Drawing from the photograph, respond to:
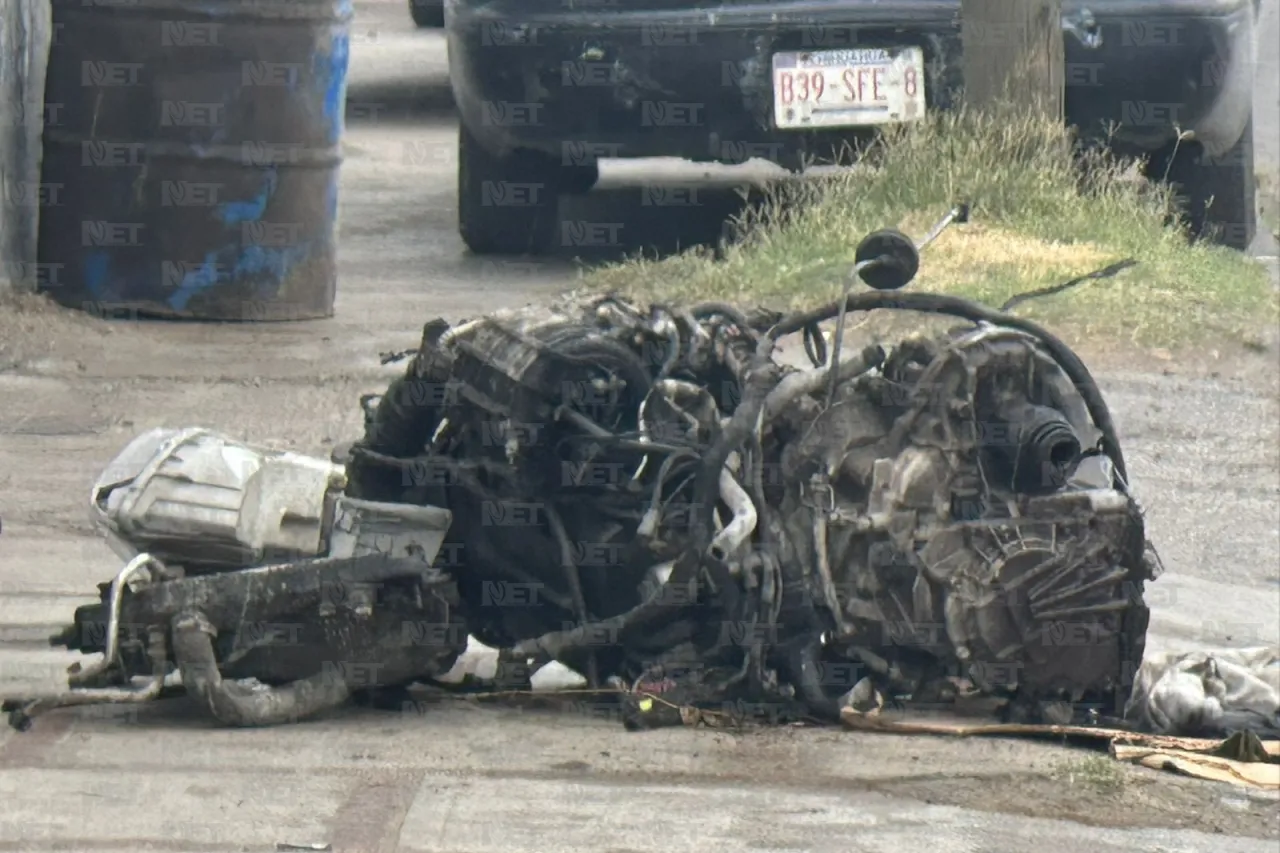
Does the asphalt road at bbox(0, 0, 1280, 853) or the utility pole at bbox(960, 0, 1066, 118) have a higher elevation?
the utility pole at bbox(960, 0, 1066, 118)

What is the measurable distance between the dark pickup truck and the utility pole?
93 millimetres

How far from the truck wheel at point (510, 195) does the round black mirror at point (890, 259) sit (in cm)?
462

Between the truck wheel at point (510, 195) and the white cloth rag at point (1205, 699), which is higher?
the truck wheel at point (510, 195)

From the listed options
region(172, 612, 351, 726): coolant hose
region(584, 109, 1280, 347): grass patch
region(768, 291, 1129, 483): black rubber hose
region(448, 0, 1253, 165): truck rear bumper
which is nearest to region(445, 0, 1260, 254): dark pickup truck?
region(448, 0, 1253, 165): truck rear bumper

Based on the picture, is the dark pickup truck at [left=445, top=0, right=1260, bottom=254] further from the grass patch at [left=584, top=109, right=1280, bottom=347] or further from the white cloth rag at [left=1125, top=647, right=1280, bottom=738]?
the white cloth rag at [left=1125, top=647, right=1280, bottom=738]

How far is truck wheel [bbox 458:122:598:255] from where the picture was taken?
923 centimetres

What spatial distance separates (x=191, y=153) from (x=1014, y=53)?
9.74 feet

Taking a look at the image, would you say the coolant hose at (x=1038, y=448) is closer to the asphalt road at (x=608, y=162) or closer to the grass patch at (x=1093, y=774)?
the grass patch at (x=1093, y=774)

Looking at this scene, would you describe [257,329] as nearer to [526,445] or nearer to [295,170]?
[295,170]

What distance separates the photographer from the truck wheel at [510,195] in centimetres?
923

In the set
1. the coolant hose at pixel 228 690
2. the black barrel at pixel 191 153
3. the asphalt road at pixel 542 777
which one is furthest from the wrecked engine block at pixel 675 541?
the black barrel at pixel 191 153

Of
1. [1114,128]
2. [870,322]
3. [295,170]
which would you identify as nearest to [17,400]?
[295,170]

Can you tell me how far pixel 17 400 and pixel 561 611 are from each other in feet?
10.0

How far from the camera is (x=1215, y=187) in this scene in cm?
923
